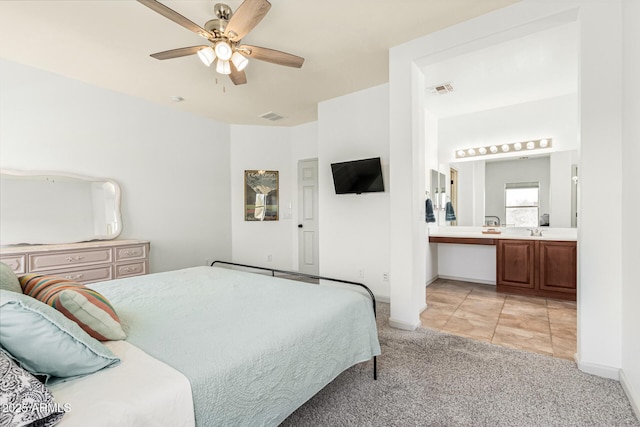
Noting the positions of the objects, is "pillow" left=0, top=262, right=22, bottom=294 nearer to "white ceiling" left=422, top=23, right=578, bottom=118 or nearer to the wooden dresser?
the wooden dresser

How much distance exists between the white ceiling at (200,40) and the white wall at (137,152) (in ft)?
0.88

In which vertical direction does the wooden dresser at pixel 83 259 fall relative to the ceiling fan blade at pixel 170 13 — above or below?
below

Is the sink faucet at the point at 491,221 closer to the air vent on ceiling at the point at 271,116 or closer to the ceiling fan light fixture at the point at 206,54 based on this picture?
the air vent on ceiling at the point at 271,116

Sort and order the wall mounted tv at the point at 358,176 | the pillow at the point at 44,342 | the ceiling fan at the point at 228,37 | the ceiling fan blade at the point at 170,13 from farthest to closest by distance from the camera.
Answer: the wall mounted tv at the point at 358,176
the ceiling fan at the point at 228,37
the ceiling fan blade at the point at 170,13
the pillow at the point at 44,342

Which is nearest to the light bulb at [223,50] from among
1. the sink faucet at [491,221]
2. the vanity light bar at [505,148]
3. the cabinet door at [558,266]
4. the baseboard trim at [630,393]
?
the baseboard trim at [630,393]

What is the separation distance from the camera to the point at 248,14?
194cm

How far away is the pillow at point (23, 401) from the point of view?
0.68 meters

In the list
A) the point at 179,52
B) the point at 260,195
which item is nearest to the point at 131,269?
the point at 260,195

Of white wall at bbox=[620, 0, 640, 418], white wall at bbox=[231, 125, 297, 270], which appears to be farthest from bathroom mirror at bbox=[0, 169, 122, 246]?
white wall at bbox=[620, 0, 640, 418]

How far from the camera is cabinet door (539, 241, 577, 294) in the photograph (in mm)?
3553

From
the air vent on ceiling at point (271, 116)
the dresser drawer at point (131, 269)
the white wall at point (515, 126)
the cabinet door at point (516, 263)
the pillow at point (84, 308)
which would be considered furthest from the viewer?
the air vent on ceiling at point (271, 116)

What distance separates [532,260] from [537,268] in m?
0.11

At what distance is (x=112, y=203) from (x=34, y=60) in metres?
1.64

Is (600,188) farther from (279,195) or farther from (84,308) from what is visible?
(279,195)
